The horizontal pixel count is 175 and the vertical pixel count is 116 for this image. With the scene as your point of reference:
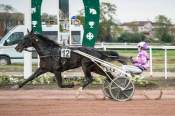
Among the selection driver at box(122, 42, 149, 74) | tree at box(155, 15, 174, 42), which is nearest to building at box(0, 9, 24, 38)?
tree at box(155, 15, 174, 42)

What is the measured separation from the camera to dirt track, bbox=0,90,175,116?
1097 centimetres

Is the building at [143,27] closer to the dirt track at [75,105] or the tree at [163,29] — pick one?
the tree at [163,29]

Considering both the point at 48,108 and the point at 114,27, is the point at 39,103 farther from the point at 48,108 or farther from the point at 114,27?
the point at 114,27

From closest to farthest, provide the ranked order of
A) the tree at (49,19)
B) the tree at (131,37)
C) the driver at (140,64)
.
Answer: the driver at (140,64) < the tree at (49,19) < the tree at (131,37)

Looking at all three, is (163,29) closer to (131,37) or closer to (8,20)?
(131,37)

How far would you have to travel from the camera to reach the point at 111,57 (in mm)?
14305

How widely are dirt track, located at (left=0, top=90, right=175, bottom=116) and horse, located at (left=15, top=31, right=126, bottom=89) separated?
573 mm

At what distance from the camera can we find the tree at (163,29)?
1219 inches

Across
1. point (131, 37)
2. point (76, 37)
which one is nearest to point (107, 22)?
point (131, 37)

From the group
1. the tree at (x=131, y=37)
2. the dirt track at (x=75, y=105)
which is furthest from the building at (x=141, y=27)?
the dirt track at (x=75, y=105)

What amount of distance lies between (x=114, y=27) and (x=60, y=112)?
21.3 meters

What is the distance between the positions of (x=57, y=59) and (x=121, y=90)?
1.64 meters

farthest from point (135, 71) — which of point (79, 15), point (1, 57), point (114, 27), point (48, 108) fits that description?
point (114, 27)

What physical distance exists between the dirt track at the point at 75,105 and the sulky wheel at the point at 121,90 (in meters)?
0.19
